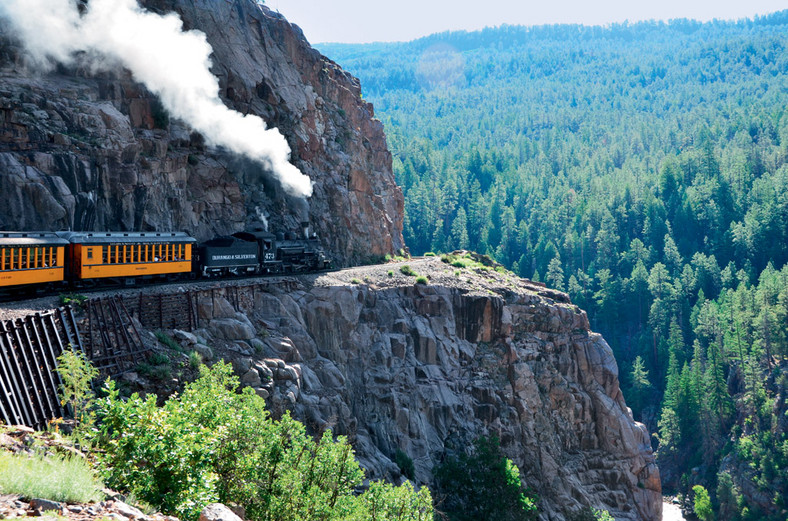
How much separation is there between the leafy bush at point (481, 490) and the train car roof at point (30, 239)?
80.4ft

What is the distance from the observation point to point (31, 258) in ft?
99.9

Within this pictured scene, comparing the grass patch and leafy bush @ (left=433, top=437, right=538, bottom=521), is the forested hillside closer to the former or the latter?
leafy bush @ (left=433, top=437, right=538, bottom=521)

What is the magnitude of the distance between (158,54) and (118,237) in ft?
57.2

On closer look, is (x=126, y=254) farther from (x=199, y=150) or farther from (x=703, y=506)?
(x=703, y=506)

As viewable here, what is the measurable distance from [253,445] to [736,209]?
144874mm

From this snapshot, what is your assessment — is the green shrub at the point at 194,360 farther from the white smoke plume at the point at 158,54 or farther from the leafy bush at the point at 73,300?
the white smoke plume at the point at 158,54

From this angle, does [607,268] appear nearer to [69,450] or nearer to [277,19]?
[277,19]

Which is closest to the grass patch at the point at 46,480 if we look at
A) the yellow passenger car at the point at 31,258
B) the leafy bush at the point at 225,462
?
the leafy bush at the point at 225,462

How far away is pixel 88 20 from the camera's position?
145 ft

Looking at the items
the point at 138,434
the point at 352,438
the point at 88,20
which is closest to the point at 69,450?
the point at 138,434

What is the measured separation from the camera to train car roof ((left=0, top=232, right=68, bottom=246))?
29.6 metres

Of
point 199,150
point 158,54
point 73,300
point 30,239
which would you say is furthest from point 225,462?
point 158,54

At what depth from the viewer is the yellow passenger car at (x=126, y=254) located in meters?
33.0

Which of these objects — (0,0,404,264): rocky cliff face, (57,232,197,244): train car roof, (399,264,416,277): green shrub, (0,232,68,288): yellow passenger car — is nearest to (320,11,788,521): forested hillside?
(0,0,404,264): rocky cliff face
